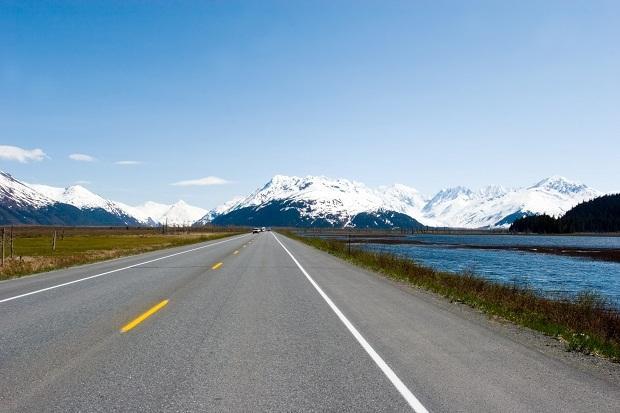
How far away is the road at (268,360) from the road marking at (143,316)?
0.13 ft

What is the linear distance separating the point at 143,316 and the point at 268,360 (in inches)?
165

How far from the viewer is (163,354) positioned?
695 cm

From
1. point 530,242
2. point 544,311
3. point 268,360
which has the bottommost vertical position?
point 544,311

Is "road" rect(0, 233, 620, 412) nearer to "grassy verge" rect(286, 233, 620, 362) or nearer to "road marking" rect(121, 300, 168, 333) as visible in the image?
"road marking" rect(121, 300, 168, 333)

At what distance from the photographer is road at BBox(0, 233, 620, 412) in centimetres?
518

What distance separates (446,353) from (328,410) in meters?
3.03

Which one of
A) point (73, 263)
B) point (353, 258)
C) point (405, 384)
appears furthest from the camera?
point (353, 258)

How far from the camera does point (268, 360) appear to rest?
6742 mm

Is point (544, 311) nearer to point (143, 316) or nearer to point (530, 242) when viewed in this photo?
point (143, 316)

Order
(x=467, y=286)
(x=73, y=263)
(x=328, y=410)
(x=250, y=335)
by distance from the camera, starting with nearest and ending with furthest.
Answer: (x=328, y=410)
(x=250, y=335)
(x=467, y=286)
(x=73, y=263)

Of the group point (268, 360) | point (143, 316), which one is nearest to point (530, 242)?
point (143, 316)

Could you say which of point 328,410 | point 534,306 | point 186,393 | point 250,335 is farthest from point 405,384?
point 534,306

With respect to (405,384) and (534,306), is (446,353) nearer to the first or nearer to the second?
(405,384)

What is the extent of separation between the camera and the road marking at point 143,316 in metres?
8.75
